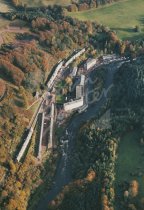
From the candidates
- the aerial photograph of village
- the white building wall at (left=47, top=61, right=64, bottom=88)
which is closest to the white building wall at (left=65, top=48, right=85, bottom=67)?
the aerial photograph of village

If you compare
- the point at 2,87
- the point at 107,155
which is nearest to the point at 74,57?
the point at 2,87

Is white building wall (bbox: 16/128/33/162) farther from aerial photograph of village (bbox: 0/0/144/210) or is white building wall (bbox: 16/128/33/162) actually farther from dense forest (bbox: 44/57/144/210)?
dense forest (bbox: 44/57/144/210)

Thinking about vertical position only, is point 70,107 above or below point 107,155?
above

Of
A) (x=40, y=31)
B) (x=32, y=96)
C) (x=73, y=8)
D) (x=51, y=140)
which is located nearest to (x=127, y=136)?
(x=51, y=140)

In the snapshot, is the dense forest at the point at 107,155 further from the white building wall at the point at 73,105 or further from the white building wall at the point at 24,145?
the white building wall at the point at 24,145

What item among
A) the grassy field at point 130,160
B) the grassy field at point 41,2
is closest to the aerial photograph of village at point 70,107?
the grassy field at point 130,160

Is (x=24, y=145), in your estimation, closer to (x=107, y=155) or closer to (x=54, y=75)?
(x=107, y=155)
